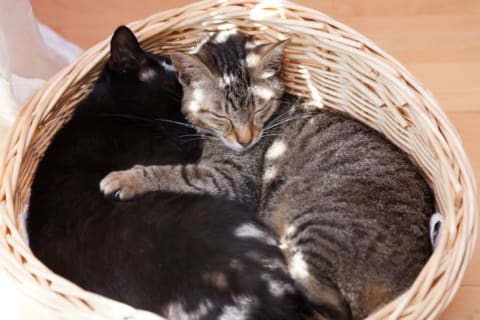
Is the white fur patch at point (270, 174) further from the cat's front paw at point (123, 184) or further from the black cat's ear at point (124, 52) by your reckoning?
the black cat's ear at point (124, 52)

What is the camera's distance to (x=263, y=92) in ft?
5.40

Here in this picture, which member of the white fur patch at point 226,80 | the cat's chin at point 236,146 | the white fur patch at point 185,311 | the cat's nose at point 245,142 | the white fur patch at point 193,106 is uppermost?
the white fur patch at point 226,80

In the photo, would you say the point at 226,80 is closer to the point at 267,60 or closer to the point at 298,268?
the point at 267,60

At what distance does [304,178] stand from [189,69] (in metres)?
0.43

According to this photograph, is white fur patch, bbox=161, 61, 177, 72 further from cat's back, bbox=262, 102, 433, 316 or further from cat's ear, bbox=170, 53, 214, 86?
cat's back, bbox=262, 102, 433, 316

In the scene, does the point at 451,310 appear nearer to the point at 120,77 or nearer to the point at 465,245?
the point at 465,245

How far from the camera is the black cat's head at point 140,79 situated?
1.59m

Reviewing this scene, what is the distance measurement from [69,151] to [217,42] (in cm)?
52

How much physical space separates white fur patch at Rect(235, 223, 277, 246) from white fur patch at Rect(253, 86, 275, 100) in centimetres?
44

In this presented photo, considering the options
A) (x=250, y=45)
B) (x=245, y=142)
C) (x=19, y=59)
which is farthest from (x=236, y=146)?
(x=19, y=59)

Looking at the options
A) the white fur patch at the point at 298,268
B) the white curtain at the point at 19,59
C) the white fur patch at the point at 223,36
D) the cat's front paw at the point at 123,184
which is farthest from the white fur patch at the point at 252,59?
the white curtain at the point at 19,59

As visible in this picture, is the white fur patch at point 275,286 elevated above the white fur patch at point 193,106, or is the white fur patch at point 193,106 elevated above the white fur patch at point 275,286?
the white fur patch at point 193,106

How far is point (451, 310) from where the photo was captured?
1644mm

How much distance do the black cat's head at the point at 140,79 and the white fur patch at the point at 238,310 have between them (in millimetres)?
659
